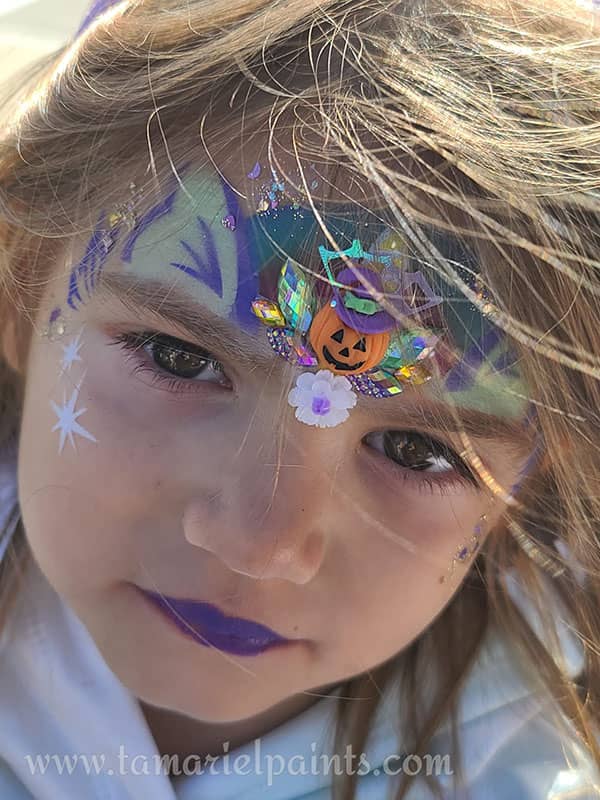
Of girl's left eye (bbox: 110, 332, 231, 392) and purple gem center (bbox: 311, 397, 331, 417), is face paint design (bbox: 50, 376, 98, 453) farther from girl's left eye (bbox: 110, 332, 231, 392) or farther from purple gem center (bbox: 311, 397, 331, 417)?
purple gem center (bbox: 311, 397, 331, 417)

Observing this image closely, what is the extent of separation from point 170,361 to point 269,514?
0.56 feet

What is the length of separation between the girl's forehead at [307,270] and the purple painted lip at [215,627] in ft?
0.92

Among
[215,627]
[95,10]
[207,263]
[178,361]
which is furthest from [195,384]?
[95,10]

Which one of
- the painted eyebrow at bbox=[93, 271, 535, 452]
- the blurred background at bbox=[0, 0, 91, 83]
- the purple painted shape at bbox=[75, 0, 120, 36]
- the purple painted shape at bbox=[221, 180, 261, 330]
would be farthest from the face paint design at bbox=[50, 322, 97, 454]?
the blurred background at bbox=[0, 0, 91, 83]

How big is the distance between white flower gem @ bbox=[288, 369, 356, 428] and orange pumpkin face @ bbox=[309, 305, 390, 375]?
2cm

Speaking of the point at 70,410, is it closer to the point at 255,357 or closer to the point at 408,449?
the point at 255,357

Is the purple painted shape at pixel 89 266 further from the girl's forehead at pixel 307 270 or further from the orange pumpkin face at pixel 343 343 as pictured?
the orange pumpkin face at pixel 343 343

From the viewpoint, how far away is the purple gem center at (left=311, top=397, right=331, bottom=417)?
2.29ft

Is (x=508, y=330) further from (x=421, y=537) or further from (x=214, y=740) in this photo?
(x=214, y=740)

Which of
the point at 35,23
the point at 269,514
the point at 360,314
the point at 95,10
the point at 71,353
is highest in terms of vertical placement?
the point at 35,23

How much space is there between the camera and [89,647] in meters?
1.04

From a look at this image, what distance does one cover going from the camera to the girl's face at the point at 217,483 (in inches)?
28.1

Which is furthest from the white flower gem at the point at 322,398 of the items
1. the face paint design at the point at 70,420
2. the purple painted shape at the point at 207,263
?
the face paint design at the point at 70,420

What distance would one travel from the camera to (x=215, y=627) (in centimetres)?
82
